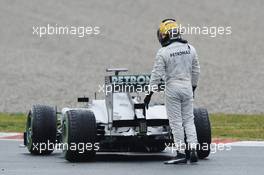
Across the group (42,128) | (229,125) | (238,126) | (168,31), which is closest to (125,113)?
(168,31)

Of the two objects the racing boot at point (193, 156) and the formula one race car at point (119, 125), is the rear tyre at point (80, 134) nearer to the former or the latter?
the formula one race car at point (119, 125)

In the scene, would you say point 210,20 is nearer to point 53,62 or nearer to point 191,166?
point 53,62

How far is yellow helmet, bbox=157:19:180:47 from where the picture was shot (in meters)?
12.1

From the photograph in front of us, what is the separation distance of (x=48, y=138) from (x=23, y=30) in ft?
100

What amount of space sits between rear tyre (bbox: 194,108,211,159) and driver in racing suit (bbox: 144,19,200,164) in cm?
63

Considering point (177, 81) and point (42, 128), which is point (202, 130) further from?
point (42, 128)

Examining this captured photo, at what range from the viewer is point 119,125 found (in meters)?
12.5

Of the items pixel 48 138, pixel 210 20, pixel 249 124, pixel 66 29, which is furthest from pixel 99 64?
Result: pixel 48 138

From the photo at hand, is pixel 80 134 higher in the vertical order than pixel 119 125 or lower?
lower

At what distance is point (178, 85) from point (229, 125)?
11.7 metres

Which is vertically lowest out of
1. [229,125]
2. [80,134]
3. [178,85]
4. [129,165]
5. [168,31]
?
[129,165]

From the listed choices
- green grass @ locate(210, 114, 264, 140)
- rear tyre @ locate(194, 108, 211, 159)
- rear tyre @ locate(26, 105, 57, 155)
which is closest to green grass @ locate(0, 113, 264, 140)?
green grass @ locate(210, 114, 264, 140)

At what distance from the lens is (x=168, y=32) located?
12070 mm

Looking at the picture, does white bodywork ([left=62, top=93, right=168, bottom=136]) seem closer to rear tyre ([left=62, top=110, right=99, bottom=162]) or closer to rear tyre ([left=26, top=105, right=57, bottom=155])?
rear tyre ([left=62, top=110, right=99, bottom=162])
